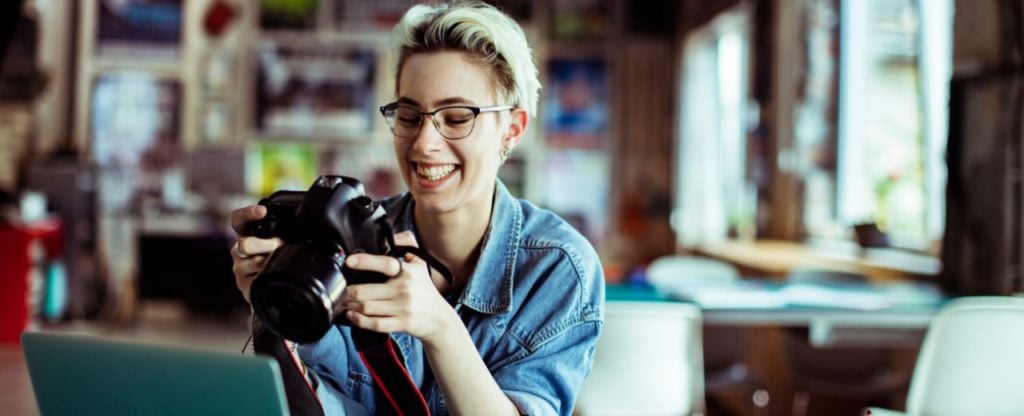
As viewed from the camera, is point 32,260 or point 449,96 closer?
point 449,96

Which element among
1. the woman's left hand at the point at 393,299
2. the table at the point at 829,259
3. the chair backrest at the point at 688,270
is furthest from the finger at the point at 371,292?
the chair backrest at the point at 688,270

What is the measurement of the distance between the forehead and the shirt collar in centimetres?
18

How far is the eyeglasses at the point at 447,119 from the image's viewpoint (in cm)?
121

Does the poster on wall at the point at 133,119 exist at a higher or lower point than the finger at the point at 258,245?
higher

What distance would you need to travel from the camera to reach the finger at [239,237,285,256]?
110cm

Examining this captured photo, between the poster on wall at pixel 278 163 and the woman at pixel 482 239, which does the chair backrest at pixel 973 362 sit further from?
the poster on wall at pixel 278 163

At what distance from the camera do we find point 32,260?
6102 millimetres

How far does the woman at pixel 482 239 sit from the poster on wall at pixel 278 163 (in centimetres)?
813

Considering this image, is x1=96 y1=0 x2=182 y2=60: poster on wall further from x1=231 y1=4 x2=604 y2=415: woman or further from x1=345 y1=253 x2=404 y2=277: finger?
x1=345 y1=253 x2=404 y2=277: finger

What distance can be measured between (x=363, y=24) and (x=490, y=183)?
27.1 feet

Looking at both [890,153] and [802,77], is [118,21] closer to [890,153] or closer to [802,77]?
[802,77]

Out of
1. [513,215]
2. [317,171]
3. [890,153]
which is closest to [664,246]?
[317,171]

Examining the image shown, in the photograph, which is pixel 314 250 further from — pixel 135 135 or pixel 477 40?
pixel 135 135

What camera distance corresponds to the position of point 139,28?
8.98 m
